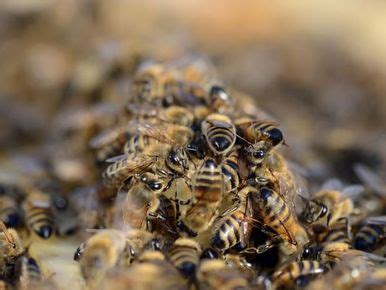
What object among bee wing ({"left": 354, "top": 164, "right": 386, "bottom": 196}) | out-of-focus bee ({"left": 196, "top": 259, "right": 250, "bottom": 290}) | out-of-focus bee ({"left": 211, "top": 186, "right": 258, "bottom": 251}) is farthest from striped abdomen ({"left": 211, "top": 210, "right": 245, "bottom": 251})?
bee wing ({"left": 354, "top": 164, "right": 386, "bottom": 196})

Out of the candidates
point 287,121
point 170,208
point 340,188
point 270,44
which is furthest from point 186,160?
point 270,44

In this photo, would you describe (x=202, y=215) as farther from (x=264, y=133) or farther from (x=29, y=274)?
(x=29, y=274)

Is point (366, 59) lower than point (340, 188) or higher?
higher

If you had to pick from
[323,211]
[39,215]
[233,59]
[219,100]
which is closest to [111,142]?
[39,215]

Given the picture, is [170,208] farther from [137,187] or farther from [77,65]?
[77,65]

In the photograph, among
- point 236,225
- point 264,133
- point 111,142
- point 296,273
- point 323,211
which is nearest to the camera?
point 296,273

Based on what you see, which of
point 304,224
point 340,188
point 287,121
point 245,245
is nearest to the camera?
point 245,245

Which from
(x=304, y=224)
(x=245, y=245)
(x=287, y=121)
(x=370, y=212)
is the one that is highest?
(x=287, y=121)
